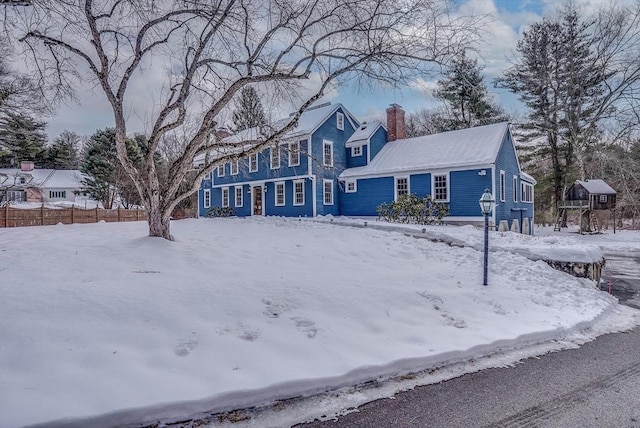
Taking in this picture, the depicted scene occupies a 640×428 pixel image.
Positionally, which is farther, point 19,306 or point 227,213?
point 227,213

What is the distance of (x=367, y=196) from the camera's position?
756 inches

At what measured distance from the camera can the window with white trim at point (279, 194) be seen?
20.9m

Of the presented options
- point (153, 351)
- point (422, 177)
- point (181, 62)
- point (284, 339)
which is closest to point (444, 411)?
point (284, 339)

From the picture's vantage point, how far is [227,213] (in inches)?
914

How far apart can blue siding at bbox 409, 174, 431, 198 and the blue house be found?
48 mm

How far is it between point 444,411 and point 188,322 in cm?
287

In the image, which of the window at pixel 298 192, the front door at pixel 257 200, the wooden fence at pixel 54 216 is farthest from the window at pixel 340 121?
the wooden fence at pixel 54 216

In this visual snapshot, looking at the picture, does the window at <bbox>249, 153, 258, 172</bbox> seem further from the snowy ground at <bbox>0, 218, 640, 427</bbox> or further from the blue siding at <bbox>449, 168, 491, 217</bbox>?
the snowy ground at <bbox>0, 218, 640, 427</bbox>

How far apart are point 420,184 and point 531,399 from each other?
1460 centimetres

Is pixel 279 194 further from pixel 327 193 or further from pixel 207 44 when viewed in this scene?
pixel 207 44

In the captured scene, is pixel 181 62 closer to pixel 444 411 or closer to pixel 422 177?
pixel 444 411

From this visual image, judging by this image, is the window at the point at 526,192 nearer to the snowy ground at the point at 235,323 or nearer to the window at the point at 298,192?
the window at the point at 298,192

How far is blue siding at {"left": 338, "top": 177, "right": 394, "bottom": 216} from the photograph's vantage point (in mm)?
18500

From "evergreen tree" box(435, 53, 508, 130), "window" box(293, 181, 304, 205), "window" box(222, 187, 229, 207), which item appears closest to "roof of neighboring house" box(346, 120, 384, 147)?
"window" box(293, 181, 304, 205)
